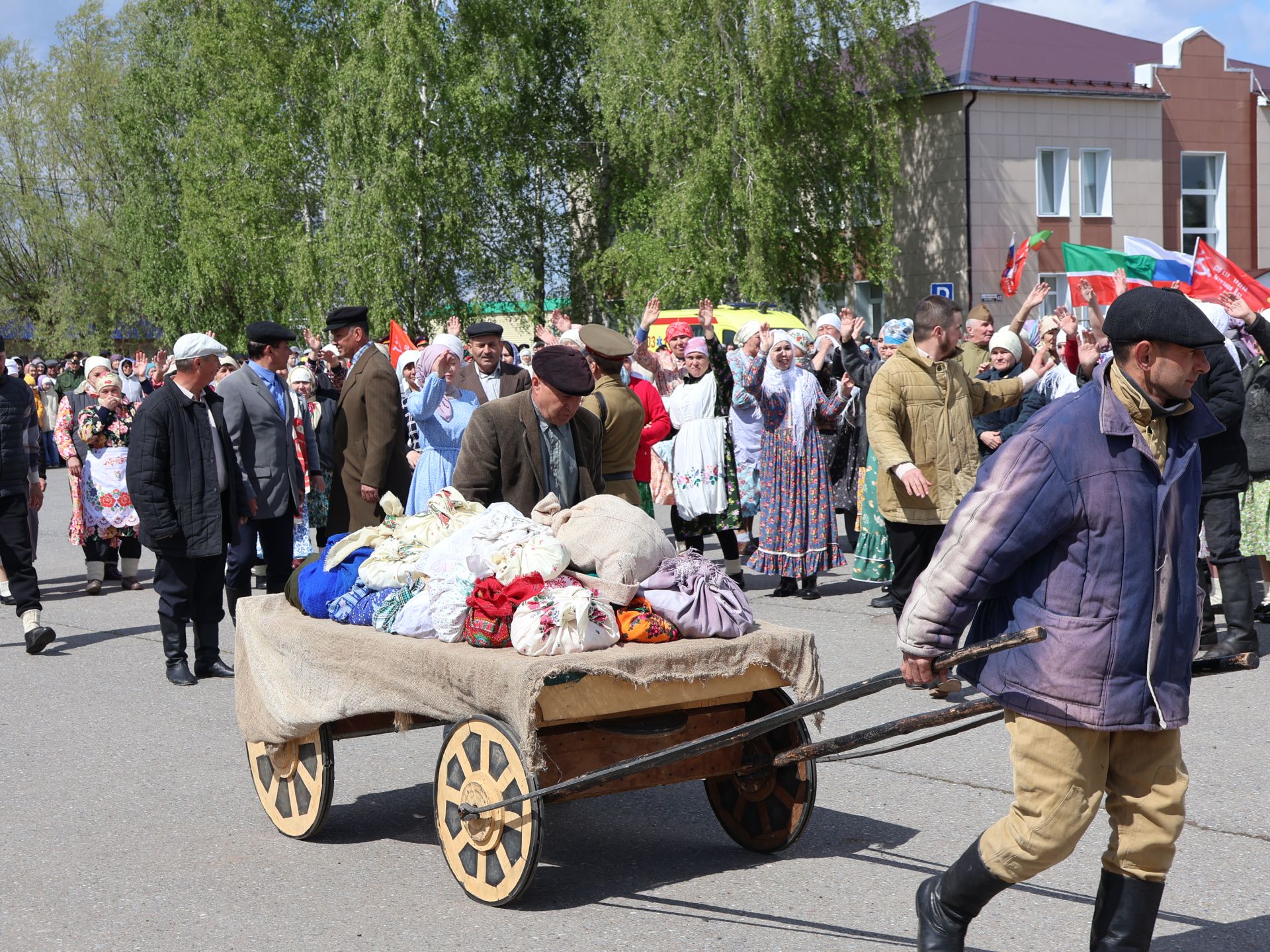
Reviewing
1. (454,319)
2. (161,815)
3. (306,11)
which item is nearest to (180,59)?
(306,11)

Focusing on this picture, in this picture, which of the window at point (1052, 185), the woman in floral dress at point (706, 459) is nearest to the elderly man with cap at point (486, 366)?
the woman in floral dress at point (706, 459)

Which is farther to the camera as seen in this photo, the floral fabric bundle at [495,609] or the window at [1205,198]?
the window at [1205,198]

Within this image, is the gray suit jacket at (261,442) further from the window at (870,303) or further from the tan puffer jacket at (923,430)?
the window at (870,303)

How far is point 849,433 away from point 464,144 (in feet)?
81.5

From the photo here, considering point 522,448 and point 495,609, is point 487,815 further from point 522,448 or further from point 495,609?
point 522,448

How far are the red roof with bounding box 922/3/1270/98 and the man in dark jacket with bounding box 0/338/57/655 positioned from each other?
31082 mm

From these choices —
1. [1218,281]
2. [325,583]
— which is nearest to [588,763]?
[325,583]

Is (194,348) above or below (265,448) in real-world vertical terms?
above

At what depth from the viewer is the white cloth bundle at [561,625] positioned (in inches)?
176

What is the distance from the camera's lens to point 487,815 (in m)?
4.55

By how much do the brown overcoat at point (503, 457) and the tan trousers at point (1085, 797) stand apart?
2827mm

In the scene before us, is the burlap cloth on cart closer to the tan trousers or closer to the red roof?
the tan trousers

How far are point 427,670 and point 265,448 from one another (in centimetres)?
482

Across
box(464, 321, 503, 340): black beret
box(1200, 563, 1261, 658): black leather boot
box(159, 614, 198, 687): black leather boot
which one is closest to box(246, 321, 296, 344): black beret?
box(464, 321, 503, 340): black beret
